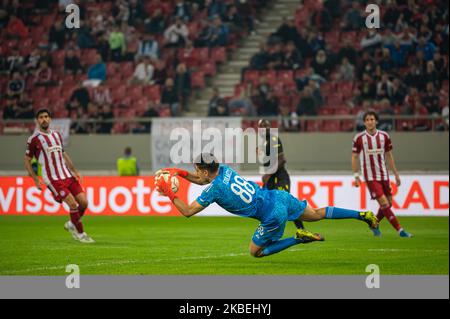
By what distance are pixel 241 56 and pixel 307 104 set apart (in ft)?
15.8

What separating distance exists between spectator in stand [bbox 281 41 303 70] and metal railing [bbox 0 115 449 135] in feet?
7.44

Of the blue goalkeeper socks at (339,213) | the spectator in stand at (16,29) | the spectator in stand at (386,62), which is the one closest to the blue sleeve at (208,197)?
the blue goalkeeper socks at (339,213)

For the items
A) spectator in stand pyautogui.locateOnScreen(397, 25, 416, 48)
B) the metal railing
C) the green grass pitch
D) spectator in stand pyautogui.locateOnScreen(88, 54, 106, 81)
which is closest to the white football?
the green grass pitch

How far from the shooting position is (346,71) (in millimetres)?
24781

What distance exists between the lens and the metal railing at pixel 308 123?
75.1 feet

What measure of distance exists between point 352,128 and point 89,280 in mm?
14125

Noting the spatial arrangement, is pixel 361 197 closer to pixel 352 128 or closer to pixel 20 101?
pixel 352 128

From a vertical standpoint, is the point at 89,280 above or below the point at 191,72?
below

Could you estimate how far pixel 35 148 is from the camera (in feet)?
48.5

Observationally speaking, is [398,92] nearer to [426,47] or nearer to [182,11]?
[426,47]

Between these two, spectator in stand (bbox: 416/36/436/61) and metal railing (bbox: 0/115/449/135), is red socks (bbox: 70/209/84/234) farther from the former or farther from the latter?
spectator in stand (bbox: 416/36/436/61)

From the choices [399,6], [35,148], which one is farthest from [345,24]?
[35,148]

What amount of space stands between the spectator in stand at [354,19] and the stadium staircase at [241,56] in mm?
3176

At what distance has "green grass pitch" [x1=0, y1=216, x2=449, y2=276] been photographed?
1177 centimetres
